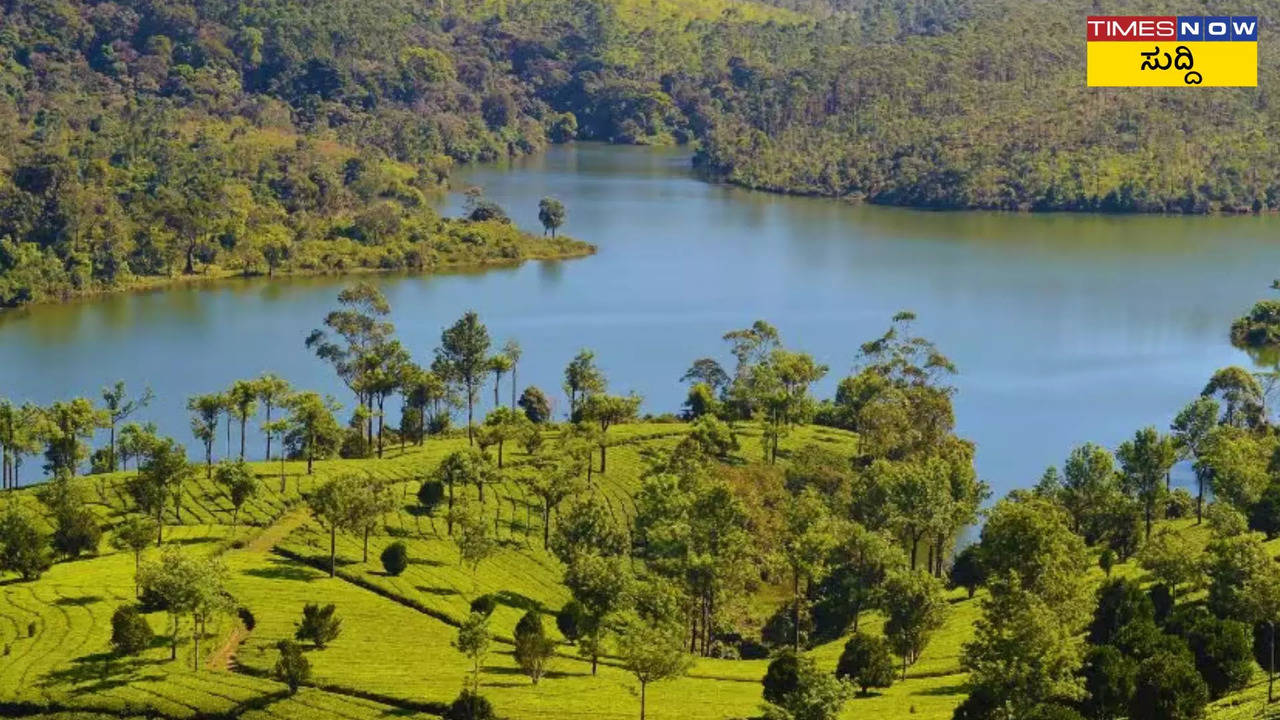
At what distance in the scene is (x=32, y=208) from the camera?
401 ft

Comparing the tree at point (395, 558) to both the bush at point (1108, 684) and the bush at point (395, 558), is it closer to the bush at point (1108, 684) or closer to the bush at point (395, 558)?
the bush at point (395, 558)

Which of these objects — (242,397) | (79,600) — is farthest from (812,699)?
(242,397)

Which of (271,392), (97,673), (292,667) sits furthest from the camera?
(271,392)

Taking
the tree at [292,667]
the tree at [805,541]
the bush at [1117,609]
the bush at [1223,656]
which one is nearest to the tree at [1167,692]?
the bush at [1223,656]

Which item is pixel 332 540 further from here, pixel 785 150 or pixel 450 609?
pixel 785 150

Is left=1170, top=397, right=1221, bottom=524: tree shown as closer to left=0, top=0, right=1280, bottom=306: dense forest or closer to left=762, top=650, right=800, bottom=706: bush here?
left=762, top=650, right=800, bottom=706: bush

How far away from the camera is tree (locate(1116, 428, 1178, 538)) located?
6109 centimetres

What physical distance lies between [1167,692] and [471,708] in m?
16.9

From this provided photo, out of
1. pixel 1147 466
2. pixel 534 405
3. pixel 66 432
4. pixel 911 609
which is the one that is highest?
pixel 66 432

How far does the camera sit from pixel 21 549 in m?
49.1

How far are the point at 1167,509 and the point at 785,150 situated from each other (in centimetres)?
12651

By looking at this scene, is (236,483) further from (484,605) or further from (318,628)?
(484,605)

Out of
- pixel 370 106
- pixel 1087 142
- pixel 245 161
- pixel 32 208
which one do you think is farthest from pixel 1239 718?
pixel 370 106

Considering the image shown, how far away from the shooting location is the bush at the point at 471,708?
39188 mm
